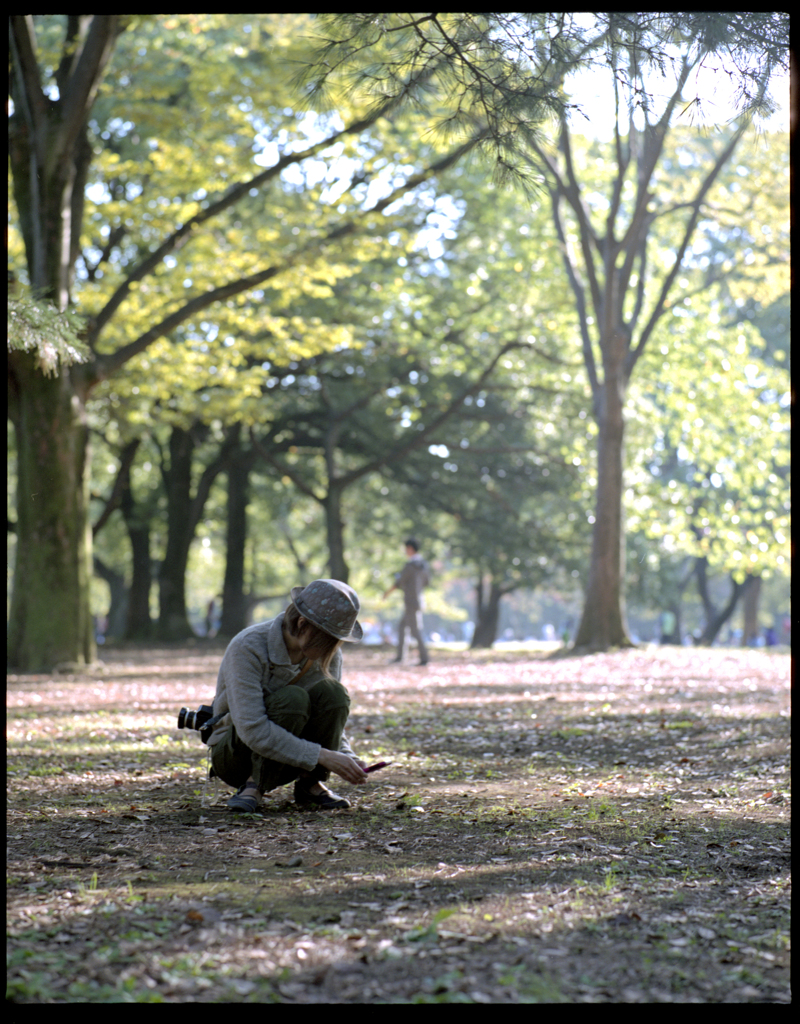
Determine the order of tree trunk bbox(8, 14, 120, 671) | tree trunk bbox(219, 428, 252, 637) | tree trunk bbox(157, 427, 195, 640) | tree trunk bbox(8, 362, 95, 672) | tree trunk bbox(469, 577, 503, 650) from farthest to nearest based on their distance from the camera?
tree trunk bbox(469, 577, 503, 650) < tree trunk bbox(219, 428, 252, 637) < tree trunk bbox(157, 427, 195, 640) < tree trunk bbox(8, 362, 95, 672) < tree trunk bbox(8, 14, 120, 671)

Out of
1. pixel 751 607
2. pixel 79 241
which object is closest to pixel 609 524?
pixel 79 241

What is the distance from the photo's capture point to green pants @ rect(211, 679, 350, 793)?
480cm

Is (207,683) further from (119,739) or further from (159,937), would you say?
(159,937)

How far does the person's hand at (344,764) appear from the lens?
15.0 ft

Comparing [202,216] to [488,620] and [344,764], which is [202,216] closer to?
[344,764]

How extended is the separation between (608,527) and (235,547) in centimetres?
1138

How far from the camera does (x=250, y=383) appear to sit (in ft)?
59.5

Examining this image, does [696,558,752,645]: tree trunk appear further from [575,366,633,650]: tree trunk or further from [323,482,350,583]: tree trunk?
[575,366,633,650]: tree trunk

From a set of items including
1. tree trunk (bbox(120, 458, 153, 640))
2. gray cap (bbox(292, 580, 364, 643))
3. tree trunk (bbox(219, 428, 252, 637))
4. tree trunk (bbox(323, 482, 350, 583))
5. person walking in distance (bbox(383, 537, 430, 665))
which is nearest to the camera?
gray cap (bbox(292, 580, 364, 643))

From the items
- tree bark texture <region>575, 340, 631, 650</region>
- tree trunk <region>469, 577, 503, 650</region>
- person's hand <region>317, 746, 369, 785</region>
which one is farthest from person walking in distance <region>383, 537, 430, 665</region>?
tree trunk <region>469, 577, 503, 650</region>

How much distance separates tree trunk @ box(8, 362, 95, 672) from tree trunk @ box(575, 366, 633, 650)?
8.71 meters

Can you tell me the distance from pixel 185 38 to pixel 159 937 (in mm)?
18867

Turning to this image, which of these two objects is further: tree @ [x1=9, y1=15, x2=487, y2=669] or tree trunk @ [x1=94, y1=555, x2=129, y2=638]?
tree trunk @ [x1=94, y1=555, x2=129, y2=638]

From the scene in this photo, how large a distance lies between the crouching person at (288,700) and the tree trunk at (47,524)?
8559 millimetres
